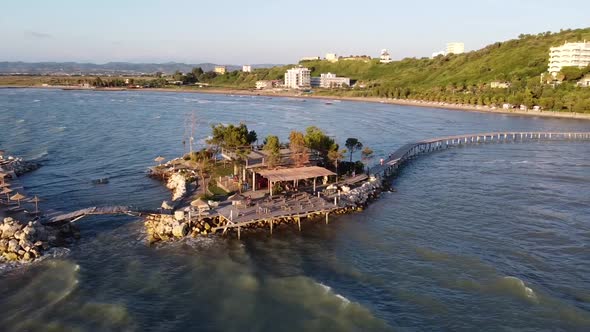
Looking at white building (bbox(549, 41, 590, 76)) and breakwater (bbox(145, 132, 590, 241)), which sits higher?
white building (bbox(549, 41, 590, 76))

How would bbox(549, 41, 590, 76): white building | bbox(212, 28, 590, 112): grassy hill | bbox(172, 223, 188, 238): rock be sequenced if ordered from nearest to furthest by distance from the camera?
bbox(172, 223, 188, 238): rock
bbox(212, 28, 590, 112): grassy hill
bbox(549, 41, 590, 76): white building

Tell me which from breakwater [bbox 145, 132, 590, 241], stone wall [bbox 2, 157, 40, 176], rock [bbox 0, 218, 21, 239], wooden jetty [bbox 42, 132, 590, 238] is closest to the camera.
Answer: rock [bbox 0, 218, 21, 239]

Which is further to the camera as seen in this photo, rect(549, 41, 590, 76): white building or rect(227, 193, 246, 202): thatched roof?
rect(549, 41, 590, 76): white building

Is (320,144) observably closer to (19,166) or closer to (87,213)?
(87,213)

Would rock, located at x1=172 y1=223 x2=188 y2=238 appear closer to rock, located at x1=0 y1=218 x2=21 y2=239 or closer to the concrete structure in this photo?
rock, located at x1=0 y1=218 x2=21 y2=239

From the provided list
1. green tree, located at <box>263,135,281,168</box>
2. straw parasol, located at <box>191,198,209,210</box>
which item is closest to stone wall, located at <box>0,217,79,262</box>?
straw parasol, located at <box>191,198,209,210</box>

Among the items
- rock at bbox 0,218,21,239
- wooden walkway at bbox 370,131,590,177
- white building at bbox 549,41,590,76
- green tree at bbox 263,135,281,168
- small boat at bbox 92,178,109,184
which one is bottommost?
small boat at bbox 92,178,109,184

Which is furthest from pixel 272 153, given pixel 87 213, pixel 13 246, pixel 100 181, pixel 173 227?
pixel 13 246

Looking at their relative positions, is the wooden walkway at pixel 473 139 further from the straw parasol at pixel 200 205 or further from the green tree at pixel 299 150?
the straw parasol at pixel 200 205
